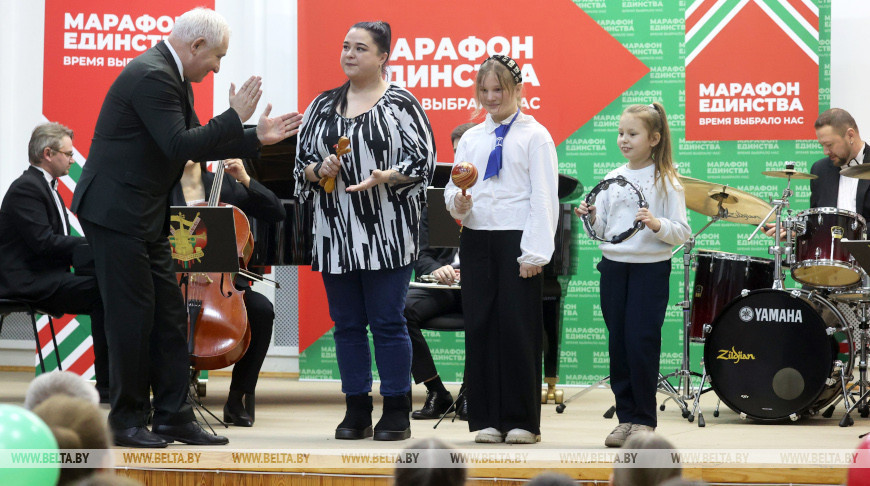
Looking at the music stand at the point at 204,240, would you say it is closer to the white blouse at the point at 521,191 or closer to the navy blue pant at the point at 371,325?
the navy blue pant at the point at 371,325

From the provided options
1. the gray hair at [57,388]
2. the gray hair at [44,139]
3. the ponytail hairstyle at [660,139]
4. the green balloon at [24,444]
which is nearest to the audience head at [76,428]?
the green balloon at [24,444]

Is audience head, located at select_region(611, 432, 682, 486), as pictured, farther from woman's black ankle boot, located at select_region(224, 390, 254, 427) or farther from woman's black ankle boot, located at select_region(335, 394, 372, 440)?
woman's black ankle boot, located at select_region(224, 390, 254, 427)

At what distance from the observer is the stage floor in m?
3.21

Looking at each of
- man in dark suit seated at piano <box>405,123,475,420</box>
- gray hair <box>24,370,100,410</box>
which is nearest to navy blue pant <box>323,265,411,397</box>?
man in dark suit seated at piano <box>405,123,475,420</box>

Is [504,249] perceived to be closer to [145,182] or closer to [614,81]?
[145,182]

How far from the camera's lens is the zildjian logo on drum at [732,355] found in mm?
5175

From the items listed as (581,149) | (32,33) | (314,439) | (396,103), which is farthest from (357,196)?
(32,33)

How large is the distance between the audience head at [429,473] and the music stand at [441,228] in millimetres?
3473

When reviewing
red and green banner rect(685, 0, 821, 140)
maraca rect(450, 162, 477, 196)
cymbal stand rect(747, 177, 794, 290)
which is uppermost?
red and green banner rect(685, 0, 821, 140)

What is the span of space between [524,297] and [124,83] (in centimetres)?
167

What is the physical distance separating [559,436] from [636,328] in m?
0.74

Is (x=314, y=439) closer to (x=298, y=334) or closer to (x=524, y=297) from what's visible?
(x=524, y=297)

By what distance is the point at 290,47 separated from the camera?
734 centimetres

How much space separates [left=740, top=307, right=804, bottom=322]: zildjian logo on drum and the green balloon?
4.27 metres
